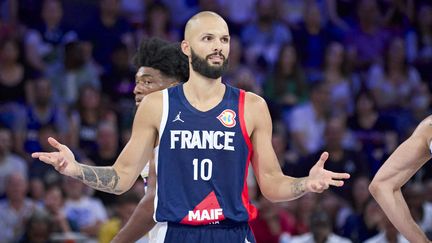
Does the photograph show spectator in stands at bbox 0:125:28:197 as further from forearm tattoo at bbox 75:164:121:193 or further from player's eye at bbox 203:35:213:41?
player's eye at bbox 203:35:213:41

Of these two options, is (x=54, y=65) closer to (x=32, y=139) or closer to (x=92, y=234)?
(x=32, y=139)

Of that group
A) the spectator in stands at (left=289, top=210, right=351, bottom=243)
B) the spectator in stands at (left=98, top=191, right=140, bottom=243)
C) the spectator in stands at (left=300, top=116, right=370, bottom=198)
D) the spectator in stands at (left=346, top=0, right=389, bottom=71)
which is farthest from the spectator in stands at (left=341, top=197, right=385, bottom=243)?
the spectator in stands at (left=346, top=0, right=389, bottom=71)

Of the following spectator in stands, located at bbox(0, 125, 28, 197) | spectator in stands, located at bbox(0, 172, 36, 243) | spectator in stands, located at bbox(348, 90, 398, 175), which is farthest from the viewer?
spectator in stands, located at bbox(348, 90, 398, 175)

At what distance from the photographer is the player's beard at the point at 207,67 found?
5707 mm

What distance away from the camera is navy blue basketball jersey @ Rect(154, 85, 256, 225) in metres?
5.57

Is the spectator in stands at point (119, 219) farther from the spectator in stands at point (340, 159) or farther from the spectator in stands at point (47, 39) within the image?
the spectator in stands at point (47, 39)

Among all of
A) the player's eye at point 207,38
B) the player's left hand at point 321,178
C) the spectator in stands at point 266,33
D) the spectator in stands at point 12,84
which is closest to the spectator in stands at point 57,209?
the spectator in stands at point 12,84

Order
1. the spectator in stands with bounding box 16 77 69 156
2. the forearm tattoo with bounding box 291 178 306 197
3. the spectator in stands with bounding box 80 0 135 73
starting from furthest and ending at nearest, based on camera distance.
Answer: the spectator in stands with bounding box 80 0 135 73 < the spectator in stands with bounding box 16 77 69 156 < the forearm tattoo with bounding box 291 178 306 197

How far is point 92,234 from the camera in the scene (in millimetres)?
10180

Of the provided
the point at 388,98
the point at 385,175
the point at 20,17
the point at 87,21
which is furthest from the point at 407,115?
the point at 385,175

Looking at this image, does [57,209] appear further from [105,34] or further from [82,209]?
[105,34]

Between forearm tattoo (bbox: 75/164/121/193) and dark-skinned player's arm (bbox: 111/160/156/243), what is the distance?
49cm

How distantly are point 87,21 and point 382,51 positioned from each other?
4275mm

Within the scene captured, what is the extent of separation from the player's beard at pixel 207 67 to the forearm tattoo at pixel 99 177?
0.81 m
